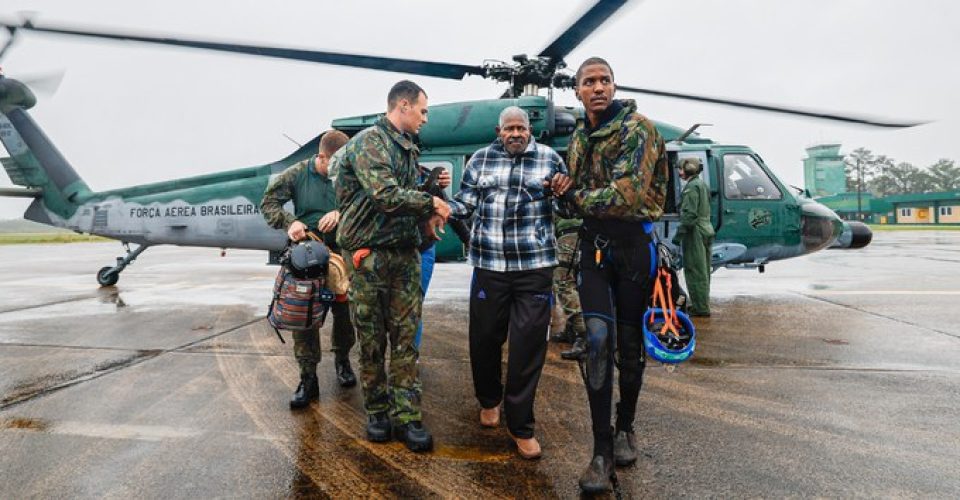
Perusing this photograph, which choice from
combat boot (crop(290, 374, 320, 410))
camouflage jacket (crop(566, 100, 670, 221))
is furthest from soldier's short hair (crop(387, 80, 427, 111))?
combat boot (crop(290, 374, 320, 410))

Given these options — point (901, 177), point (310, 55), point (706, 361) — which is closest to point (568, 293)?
point (706, 361)

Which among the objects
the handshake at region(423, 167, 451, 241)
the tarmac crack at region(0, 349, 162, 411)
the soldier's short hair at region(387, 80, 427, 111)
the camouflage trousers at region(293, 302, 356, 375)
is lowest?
the tarmac crack at region(0, 349, 162, 411)

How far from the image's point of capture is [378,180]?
2680mm

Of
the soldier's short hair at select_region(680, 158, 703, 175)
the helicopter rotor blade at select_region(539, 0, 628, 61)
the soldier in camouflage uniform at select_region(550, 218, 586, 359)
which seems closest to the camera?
the helicopter rotor blade at select_region(539, 0, 628, 61)

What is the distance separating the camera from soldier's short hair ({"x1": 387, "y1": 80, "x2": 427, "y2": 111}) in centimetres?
292

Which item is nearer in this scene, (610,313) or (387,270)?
(610,313)

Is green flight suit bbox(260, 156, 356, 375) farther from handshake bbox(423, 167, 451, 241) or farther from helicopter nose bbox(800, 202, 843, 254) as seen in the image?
helicopter nose bbox(800, 202, 843, 254)

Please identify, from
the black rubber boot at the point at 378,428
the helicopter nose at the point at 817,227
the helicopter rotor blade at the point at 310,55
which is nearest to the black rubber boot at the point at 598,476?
the black rubber boot at the point at 378,428

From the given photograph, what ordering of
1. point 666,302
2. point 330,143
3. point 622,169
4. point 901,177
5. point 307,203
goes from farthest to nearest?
point 901,177 < point 307,203 < point 330,143 < point 666,302 < point 622,169

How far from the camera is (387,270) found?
2.89 m

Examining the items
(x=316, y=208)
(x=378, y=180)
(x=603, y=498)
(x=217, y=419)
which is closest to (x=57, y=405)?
(x=217, y=419)

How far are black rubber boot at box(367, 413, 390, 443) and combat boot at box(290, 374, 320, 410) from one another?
709 mm

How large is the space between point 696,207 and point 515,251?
408cm

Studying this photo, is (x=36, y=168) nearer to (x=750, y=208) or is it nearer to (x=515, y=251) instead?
(x=515, y=251)
